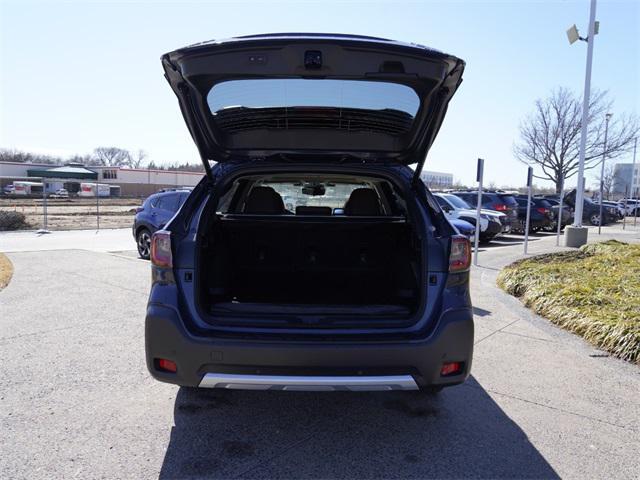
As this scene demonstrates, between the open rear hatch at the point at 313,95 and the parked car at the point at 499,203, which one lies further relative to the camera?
the parked car at the point at 499,203

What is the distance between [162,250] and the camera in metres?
2.88

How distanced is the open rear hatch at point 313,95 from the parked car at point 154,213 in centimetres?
723

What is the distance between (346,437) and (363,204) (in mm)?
2139

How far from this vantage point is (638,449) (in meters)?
2.95

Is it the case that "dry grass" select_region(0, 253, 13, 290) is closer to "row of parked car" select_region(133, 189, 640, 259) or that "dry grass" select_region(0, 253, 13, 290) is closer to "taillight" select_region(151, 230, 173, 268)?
"row of parked car" select_region(133, 189, 640, 259)

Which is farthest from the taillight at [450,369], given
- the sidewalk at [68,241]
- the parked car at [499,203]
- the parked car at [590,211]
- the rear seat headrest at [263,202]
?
the parked car at [590,211]

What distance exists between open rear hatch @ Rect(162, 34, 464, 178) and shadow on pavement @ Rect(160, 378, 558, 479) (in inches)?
67.3

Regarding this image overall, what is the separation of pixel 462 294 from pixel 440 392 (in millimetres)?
1162

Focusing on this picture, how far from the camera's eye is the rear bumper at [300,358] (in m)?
2.64

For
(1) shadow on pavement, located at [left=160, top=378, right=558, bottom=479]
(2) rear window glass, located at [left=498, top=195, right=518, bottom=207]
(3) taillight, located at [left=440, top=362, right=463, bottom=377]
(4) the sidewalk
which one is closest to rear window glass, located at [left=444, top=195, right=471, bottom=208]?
(2) rear window glass, located at [left=498, top=195, right=518, bottom=207]

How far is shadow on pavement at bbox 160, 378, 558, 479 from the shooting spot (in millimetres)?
2682

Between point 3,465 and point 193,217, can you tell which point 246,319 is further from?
point 3,465

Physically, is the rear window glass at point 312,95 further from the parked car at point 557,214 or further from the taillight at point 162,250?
the parked car at point 557,214

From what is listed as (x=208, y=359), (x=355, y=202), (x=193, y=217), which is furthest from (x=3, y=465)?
(x=355, y=202)
